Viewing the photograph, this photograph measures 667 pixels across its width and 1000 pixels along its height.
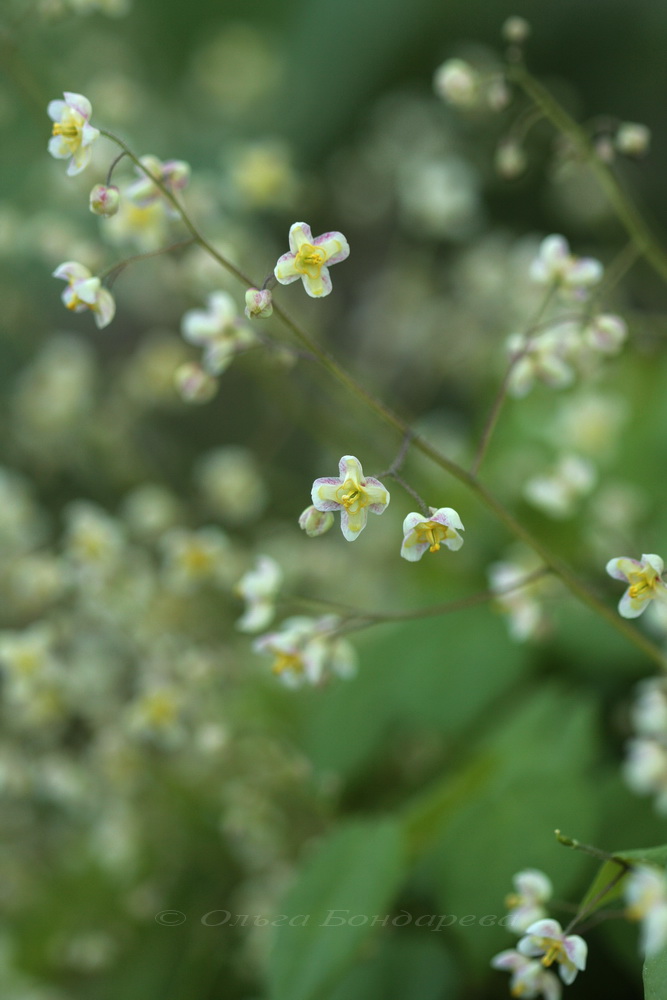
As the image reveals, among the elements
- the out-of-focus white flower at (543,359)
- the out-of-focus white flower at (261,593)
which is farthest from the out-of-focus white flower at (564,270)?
the out-of-focus white flower at (261,593)

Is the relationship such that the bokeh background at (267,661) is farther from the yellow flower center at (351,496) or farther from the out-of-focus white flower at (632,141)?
the yellow flower center at (351,496)

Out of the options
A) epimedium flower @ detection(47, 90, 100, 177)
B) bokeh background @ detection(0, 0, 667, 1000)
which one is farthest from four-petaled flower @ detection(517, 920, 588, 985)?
epimedium flower @ detection(47, 90, 100, 177)

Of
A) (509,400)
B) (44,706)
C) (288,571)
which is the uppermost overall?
(509,400)

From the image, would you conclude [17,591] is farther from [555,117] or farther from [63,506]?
[555,117]

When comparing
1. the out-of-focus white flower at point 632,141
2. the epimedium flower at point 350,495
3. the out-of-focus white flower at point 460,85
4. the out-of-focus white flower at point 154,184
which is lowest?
the epimedium flower at point 350,495

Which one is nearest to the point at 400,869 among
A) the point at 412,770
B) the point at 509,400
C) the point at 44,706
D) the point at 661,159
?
the point at 412,770

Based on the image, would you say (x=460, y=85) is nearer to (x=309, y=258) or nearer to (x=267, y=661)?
(x=309, y=258)
